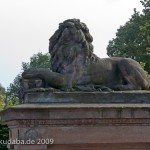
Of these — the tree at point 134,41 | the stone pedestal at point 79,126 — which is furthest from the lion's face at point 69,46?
the tree at point 134,41

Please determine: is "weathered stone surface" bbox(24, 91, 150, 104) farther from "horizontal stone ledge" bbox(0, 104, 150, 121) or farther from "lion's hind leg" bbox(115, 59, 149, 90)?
"lion's hind leg" bbox(115, 59, 149, 90)

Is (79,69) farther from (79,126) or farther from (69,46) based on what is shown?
(79,126)

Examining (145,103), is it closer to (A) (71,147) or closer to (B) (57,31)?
(A) (71,147)

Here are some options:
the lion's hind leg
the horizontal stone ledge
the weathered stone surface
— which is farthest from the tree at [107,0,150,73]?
the horizontal stone ledge

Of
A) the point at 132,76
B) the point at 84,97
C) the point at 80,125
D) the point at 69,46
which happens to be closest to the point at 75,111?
the point at 80,125

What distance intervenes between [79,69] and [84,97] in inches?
30.2

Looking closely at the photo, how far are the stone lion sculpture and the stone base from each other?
801mm

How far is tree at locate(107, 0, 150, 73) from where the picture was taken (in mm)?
34056

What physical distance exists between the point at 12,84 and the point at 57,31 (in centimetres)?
5355

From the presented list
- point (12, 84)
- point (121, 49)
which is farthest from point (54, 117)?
point (12, 84)

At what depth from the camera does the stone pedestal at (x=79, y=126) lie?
328 inches

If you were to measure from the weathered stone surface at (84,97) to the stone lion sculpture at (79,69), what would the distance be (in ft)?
0.97

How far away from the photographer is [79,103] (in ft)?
28.7

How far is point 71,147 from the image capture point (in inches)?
336
